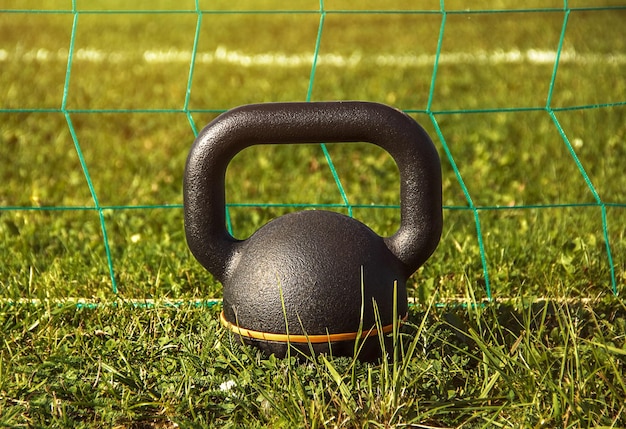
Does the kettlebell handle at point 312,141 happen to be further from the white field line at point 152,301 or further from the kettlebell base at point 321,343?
the white field line at point 152,301

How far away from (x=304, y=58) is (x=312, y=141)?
5.88m

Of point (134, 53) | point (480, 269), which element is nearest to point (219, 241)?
point (480, 269)

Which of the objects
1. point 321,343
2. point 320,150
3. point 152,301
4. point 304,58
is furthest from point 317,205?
point 304,58

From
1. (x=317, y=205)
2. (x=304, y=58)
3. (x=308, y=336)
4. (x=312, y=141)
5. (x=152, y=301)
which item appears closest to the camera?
(x=308, y=336)

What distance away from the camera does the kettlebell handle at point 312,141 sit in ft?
6.92

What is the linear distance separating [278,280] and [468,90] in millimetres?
4314

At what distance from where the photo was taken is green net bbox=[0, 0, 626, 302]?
9.66ft

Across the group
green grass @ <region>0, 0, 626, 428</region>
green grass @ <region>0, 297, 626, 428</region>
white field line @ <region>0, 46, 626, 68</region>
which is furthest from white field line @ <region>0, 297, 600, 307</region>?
white field line @ <region>0, 46, 626, 68</region>

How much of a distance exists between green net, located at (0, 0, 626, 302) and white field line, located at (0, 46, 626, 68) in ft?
0.09

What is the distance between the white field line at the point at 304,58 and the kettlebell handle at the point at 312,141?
5.18 metres

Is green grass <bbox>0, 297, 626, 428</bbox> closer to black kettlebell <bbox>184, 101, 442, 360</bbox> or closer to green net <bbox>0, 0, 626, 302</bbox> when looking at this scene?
black kettlebell <bbox>184, 101, 442, 360</bbox>

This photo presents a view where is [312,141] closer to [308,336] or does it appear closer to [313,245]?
[313,245]

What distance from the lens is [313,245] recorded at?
2064 mm

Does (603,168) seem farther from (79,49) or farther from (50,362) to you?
(79,49)
